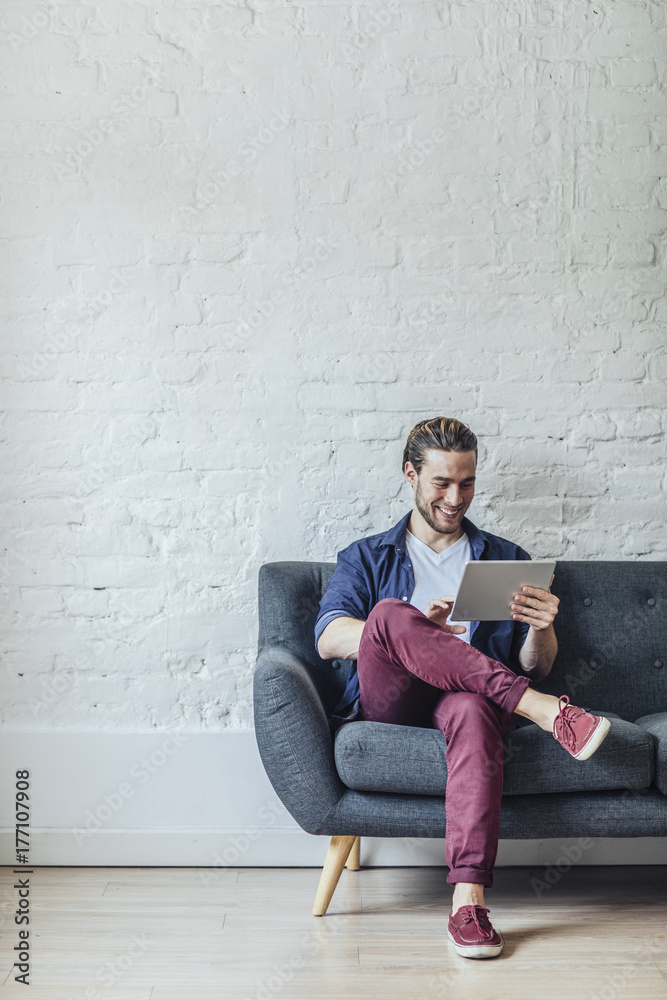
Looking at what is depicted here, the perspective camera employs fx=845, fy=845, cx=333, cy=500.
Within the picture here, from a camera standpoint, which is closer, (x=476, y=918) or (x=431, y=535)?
(x=476, y=918)

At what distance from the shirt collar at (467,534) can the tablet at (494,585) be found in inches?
13.7

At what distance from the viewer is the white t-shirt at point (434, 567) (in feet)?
7.70

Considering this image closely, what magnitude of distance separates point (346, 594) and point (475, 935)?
88 cm

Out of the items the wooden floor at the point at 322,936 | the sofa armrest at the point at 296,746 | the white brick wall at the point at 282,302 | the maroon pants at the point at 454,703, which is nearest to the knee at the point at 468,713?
the maroon pants at the point at 454,703

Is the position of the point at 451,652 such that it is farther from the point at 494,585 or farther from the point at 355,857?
the point at 355,857

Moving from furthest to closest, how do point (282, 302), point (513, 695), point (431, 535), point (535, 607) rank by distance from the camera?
point (282, 302), point (431, 535), point (535, 607), point (513, 695)

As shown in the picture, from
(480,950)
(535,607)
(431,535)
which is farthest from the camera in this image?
(431,535)

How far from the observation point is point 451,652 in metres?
1.99

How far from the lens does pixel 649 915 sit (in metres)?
2.12

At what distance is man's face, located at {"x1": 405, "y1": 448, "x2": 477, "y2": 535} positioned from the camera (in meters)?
2.33

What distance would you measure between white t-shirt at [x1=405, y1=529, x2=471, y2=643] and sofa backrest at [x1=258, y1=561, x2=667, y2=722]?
10.9 inches

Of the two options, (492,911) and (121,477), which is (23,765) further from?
(492,911)

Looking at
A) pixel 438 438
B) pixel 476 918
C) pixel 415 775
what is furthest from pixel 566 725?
pixel 438 438

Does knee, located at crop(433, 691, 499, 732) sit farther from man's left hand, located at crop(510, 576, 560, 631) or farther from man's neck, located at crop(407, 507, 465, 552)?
man's neck, located at crop(407, 507, 465, 552)
